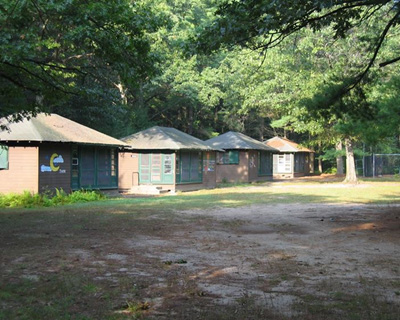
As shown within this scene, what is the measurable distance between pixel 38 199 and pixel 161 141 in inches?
435

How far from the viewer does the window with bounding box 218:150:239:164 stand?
127ft

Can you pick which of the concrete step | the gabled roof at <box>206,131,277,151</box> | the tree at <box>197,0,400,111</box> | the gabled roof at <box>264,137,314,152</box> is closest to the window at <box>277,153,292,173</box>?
the gabled roof at <box>264,137,314,152</box>

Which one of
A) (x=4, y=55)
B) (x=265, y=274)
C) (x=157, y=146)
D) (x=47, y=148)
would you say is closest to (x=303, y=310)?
(x=265, y=274)

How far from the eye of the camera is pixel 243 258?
809 cm

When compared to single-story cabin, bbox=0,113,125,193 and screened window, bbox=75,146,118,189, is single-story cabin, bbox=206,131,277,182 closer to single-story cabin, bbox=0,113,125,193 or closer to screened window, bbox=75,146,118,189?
screened window, bbox=75,146,118,189

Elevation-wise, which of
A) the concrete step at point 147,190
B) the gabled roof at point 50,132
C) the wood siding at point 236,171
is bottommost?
the concrete step at point 147,190

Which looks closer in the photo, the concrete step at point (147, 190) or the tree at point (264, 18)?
the tree at point (264, 18)

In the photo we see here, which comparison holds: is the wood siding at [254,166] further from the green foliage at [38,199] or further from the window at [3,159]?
the window at [3,159]

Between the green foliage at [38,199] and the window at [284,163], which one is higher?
the window at [284,163]

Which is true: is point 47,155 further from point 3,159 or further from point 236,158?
point 236,158

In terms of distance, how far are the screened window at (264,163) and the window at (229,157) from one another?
3760mm

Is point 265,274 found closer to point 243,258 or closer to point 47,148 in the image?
point 243,258

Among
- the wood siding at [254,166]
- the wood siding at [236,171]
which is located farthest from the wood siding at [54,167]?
the wood siding at [254,166]

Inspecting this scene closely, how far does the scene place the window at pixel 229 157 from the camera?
3859 cm
